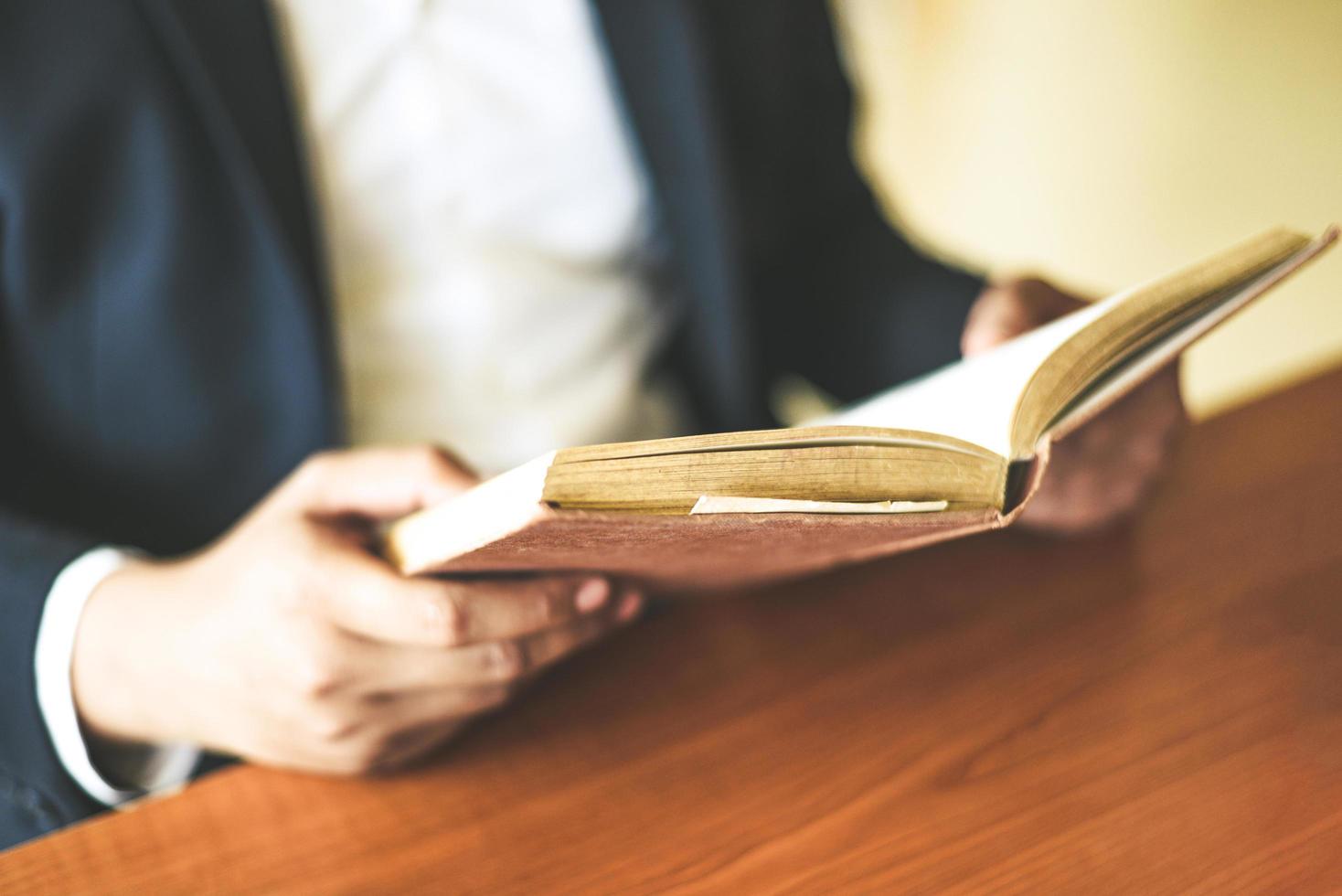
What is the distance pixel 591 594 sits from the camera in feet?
1.34

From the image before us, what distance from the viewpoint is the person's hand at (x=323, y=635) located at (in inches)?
15.2

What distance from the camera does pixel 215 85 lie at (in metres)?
0.57

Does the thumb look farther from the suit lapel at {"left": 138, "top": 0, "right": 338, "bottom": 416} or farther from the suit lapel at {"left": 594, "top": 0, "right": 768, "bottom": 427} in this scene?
the suit lapel at {"left": 594, "top": 0, "right": 768, "bottom": 427}

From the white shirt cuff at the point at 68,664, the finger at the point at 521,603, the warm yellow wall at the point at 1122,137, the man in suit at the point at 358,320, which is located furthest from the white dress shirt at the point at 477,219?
the warm yellow wall at the point at 1122,137

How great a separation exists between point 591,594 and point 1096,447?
1.03 feet

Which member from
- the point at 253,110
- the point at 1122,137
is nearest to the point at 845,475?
the point at 253,110

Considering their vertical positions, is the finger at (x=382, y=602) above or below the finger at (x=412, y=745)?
above

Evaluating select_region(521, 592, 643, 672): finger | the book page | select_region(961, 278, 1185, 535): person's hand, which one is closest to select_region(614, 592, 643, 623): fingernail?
select_region(521, 592, 643, 672): finger

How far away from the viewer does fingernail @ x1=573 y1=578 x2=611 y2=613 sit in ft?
1.33

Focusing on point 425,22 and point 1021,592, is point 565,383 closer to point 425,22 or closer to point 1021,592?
point 425,22

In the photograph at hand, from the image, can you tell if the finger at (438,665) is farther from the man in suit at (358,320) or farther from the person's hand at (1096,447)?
the person's hand at (1096,447)

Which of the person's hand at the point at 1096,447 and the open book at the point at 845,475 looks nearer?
the open book at the point at 845,475

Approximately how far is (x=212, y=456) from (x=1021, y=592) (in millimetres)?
526

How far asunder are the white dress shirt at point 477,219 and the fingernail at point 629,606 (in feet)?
1.15
